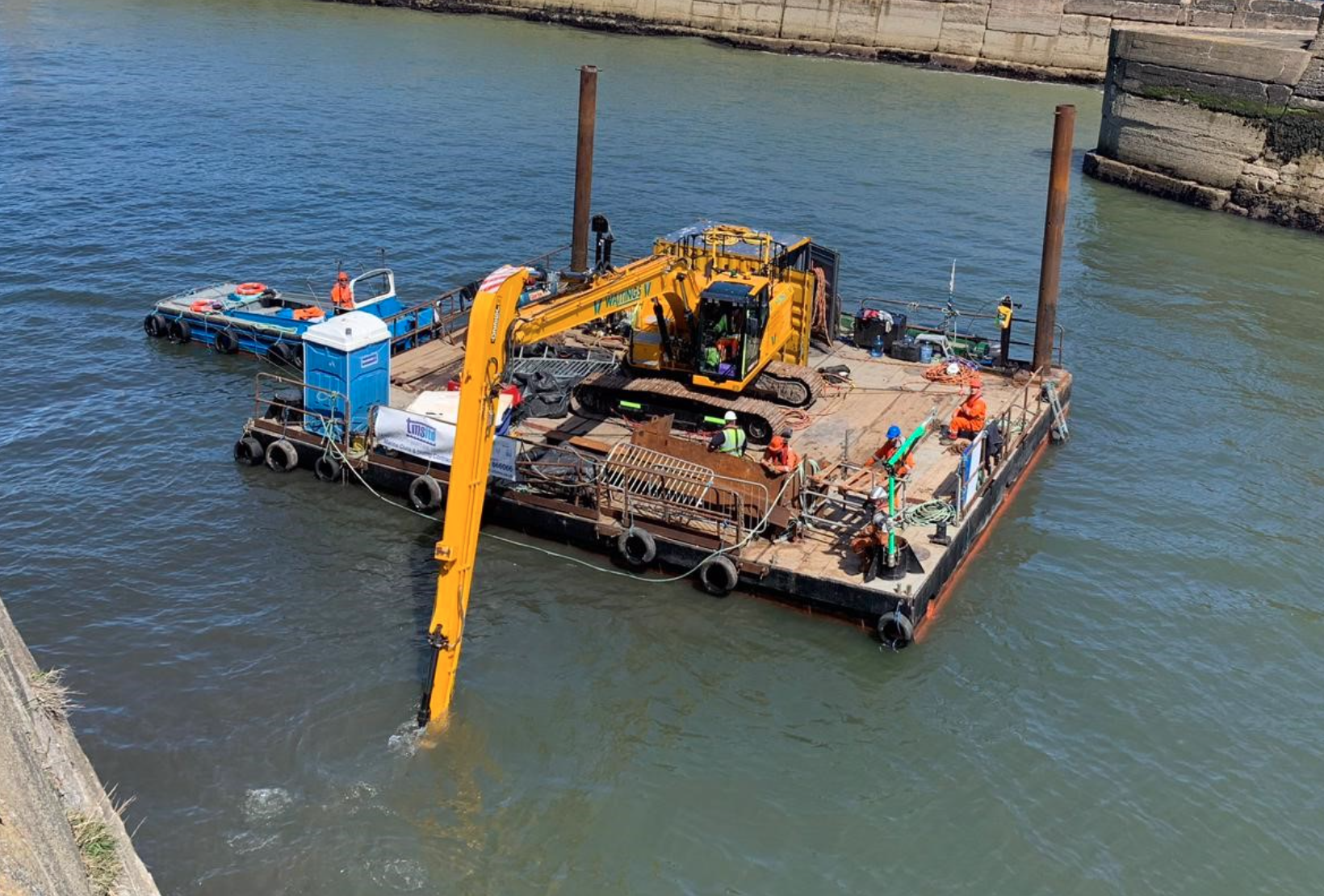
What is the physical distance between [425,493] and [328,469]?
234 cm

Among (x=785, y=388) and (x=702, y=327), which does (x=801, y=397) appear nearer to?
(x=785, y=388)

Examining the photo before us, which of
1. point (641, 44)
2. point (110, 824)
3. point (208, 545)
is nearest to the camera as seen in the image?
point (110, 824)

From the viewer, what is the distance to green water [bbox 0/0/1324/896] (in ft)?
52.3

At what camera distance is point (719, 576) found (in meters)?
20.1

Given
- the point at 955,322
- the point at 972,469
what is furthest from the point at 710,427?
the point at 955,322

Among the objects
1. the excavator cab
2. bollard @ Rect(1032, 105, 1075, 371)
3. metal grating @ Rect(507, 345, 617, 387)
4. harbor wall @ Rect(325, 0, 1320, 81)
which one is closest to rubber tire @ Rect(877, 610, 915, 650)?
the excavator cab

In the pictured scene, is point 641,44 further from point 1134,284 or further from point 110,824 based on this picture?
point 110,824

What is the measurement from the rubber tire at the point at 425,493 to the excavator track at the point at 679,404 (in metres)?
3.64

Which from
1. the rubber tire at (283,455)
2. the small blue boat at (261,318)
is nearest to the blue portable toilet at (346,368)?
the rubber tire at (283,455)

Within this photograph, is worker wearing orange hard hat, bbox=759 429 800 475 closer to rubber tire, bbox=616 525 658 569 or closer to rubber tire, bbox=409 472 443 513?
rubber tire, bbox=616 525 658 569

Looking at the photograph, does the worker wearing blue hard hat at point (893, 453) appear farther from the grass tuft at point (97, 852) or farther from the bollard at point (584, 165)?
the grass tuft at point (97, 852)

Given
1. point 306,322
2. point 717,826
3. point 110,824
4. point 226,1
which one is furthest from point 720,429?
point 226,1

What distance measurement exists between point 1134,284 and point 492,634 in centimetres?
2794

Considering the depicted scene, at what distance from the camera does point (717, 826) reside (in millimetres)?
16156
